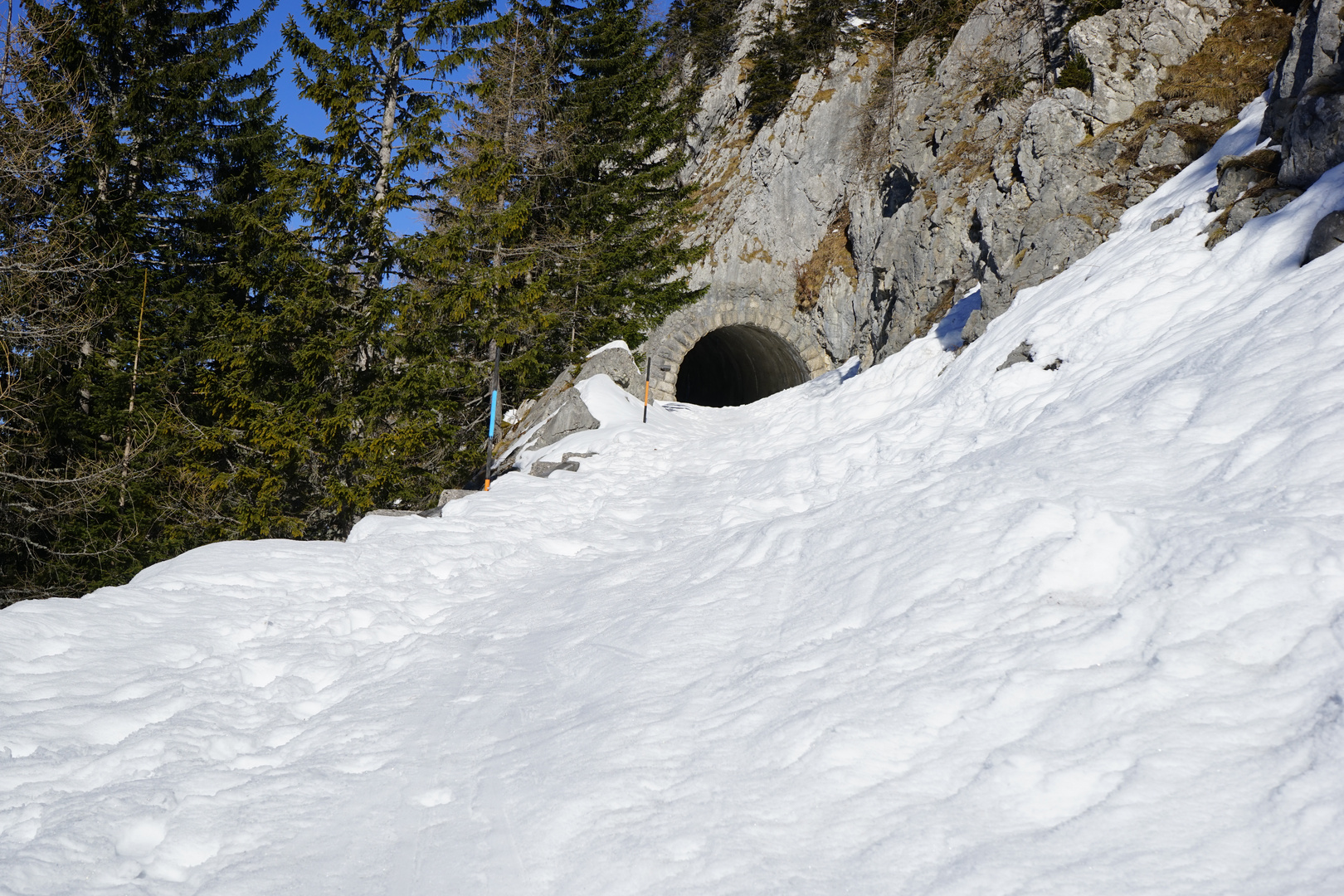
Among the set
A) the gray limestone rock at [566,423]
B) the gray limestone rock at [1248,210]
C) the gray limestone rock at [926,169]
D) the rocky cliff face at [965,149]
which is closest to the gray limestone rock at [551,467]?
the gray limestone rock at [566,423]

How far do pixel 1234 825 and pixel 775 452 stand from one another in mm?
8315

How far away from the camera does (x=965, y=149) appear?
723 inches

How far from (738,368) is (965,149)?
38.5 feet

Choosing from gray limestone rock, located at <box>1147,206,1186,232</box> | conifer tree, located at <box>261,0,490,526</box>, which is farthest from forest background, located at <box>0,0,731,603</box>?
gray limestone rock, located at <box>1147,206,1186,232</box>

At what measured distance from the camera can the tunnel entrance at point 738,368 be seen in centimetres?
2345

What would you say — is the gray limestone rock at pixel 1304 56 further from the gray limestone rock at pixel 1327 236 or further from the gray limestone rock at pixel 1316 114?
the gray limestone rock at pixel 1327 236

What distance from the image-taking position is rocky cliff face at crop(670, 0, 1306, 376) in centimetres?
1097

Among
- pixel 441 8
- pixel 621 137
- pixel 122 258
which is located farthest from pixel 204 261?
pixel 621 137

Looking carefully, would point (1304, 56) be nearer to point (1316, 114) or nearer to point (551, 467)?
point (1316, 114)

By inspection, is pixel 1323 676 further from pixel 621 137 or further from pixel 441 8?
pixel 621 137

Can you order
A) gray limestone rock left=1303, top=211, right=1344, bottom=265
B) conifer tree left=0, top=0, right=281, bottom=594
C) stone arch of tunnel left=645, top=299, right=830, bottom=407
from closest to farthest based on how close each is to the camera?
gray limestone rock left=1303, top=211, right=1344, bottom=265 → conifer tree left=0, top=0, right=281, bottom=594 → stone arch of tunnel left=645, top=299, right=830, bottom=407

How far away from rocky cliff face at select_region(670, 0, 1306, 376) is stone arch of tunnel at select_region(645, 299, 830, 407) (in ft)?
1.88

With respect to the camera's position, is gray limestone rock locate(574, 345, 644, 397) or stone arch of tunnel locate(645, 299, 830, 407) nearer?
gray limestone rock locate(574, 345, 644, 397)

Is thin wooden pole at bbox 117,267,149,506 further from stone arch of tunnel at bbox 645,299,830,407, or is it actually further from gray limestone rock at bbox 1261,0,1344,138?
gray limestone rock at bbox 1261,0,1344,138
